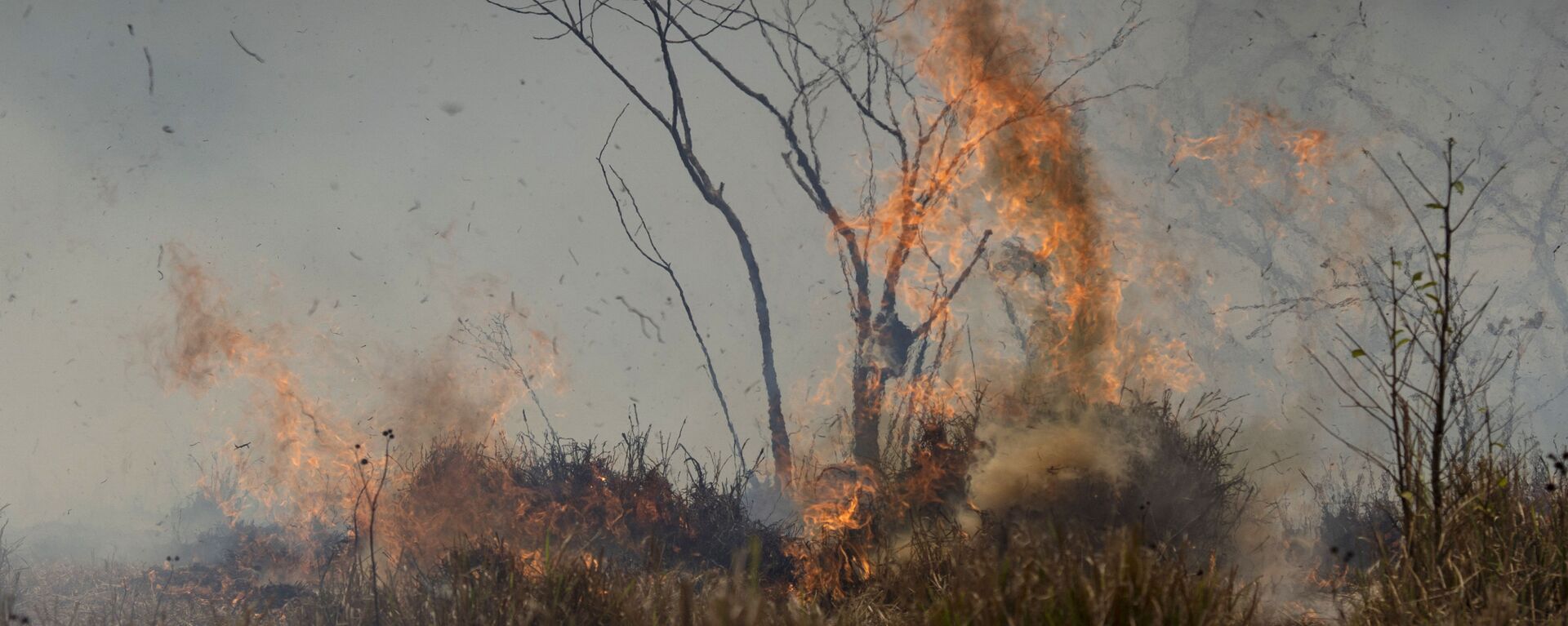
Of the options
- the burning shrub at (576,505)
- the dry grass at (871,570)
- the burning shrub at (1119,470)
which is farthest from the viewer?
the burning shrub at (576,505)

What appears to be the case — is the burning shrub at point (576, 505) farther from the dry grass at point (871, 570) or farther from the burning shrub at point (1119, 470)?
the burning shrub at point (1119, 470)

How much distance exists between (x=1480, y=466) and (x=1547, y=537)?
0.54m

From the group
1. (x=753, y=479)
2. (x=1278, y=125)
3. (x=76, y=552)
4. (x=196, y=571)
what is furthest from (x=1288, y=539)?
(x=76, y=552)

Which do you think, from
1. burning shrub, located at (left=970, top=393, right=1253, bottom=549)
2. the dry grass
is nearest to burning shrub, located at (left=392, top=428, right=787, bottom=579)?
the dry grass

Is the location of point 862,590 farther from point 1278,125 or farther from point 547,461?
point 1278,125

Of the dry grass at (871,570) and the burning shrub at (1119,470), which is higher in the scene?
the burning shrub at (1119,470)

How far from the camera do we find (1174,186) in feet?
75.6

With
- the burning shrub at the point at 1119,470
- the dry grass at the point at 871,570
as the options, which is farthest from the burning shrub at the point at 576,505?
the burning shrub at the point at 1119,470

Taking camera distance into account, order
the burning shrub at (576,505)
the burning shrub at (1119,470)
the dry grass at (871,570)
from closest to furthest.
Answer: the dry grass at (871,570) → the burning shrub at (1119,470) → the burning shrub at (576,505)

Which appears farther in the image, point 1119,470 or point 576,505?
point 576,505

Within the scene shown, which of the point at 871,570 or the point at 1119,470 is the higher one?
the point at 1119,470

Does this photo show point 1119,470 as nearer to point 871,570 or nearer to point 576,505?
point 871,570

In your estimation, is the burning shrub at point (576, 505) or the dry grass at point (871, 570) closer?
the dry grass at point (871, 570)

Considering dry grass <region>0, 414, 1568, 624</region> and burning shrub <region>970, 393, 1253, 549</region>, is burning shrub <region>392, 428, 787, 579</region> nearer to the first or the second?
dry grass <region>0, 414, 1568, 624</region>
